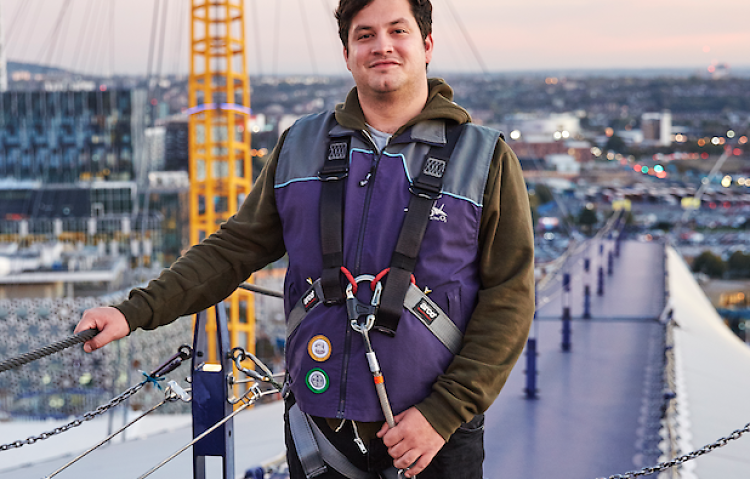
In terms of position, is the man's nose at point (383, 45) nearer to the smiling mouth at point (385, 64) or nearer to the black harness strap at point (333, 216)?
the smiling mouth at point (385, 64)

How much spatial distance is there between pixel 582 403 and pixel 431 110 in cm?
422

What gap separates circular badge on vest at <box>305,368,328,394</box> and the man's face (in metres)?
0.51

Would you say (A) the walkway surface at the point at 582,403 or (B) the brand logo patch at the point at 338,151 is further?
(A) the walkway surface at the point at 582,403

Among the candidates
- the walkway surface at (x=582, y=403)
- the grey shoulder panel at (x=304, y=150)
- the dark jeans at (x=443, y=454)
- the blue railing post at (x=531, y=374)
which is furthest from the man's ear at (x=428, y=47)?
the blue railing post at (x=531, y=374)

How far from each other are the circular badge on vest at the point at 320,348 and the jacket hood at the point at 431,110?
0.38 meters

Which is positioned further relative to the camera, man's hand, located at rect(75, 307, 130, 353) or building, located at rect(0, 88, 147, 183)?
building, located at rect(0, 88, 147, 183)

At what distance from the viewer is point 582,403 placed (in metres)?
5.29

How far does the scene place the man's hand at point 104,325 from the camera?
4.93 feet

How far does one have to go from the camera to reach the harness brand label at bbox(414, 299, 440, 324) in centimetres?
137

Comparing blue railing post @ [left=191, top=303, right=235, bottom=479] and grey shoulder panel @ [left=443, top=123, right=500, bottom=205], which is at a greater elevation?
grey shoulder panel @ [left=443, top=123, right=500, bottom=205]

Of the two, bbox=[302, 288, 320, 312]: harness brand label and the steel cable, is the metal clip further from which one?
bbox=[302, 288, 320, 312]: harness brand label

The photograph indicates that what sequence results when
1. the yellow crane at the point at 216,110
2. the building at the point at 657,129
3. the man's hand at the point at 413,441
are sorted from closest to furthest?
the man's hand at the point at 413,441
the yellow crane at the point at 216,110
the building at the point at 657,129

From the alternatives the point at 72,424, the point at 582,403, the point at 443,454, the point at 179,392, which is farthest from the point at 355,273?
the point at 582,403

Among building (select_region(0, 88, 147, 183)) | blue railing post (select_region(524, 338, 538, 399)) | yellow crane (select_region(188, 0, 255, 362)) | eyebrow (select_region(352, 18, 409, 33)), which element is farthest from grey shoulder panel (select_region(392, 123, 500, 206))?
building (select_region(0, 88, 147, 183))
